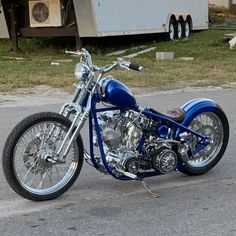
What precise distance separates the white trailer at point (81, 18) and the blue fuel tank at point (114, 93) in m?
13.7

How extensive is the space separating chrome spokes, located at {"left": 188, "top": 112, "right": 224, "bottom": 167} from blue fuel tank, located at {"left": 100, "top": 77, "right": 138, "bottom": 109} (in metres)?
0.99

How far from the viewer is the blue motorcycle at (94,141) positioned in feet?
16.2

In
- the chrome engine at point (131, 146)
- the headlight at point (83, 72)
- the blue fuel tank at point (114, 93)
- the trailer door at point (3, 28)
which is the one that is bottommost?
the trailer door at point (3, 28)

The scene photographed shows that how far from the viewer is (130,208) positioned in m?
4.99

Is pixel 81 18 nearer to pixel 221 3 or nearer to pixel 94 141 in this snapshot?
pixel 94 141

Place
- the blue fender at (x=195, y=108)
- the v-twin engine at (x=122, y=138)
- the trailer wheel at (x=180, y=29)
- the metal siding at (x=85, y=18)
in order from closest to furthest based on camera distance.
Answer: the v-twin engine at (x=122, y=138), the blue fender at (x=195, y=108), the metal siding at (x=85, y=18), the trailer wheel at (x=180, y=29)

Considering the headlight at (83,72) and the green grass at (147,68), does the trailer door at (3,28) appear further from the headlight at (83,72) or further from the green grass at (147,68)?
the headlight at (83,72)

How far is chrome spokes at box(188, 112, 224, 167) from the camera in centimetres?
586

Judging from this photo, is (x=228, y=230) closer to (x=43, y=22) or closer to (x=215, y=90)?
(x=215, y=90)

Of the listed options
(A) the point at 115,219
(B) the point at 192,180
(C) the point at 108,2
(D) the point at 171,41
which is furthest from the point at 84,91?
(D) the point at 171,41

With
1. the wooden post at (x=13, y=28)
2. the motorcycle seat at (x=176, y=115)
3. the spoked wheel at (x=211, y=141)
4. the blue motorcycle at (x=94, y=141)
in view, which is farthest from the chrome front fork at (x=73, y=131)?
the wooden post at (x=13, y=28)

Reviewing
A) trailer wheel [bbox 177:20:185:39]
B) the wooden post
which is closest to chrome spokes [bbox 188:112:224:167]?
the wooden post

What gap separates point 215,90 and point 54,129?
7483mm

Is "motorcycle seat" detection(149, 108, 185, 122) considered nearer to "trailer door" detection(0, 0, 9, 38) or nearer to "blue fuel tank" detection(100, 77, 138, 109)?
"blue fuel tank" detection(100, 77, 138, 109)
